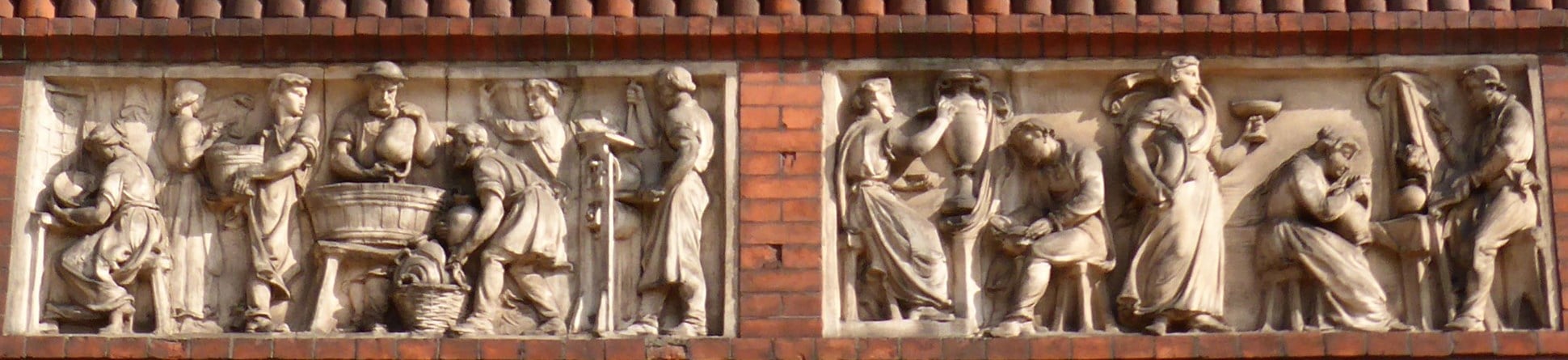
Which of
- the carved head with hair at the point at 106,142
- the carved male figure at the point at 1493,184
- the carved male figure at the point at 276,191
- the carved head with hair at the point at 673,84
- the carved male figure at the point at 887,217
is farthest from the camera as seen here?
the carved head with hair at the point at 106,142

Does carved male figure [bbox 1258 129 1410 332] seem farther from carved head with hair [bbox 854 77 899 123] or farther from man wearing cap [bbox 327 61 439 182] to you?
man wearing cap [bbox 327 61 439 182]

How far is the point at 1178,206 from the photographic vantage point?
47.7ft

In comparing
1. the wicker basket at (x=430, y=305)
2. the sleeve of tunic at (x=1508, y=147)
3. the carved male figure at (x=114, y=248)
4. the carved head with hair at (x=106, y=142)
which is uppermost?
the carved head with hair at (x=106, y=142)

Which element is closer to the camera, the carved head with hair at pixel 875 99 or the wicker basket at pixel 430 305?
the wicker basket at pixel 430 305

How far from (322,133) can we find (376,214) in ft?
1.74

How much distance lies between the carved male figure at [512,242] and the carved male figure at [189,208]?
1107 mm

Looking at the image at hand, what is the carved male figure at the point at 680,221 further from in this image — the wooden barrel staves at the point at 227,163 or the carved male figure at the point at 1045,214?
the wooden barrel staves at the point at 227,163

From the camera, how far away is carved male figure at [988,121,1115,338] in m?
14.5

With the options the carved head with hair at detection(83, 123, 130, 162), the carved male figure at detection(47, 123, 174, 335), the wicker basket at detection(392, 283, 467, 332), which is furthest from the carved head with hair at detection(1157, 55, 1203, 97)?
the carved head with hair at detection(83, 123, 130, 162)

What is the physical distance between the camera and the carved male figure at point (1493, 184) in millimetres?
14375

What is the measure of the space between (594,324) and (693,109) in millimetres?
1035

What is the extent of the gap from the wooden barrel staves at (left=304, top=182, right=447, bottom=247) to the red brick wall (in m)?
0.56

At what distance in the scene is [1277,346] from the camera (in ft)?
46.6

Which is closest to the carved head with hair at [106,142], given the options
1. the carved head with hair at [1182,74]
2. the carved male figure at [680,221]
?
the carved male figure at [680,221]
